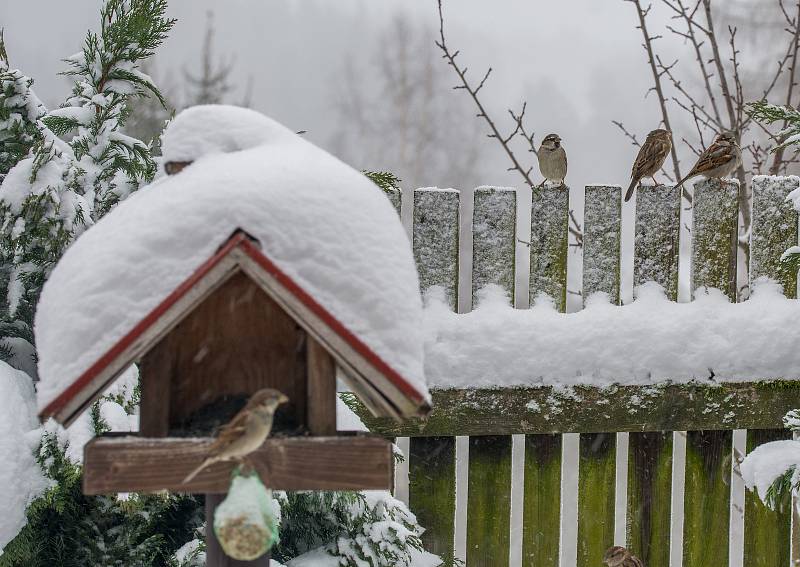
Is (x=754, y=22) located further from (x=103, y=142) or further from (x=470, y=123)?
(x=103, y=142)

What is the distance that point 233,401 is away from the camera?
1742mm

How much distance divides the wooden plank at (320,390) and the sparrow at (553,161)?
7.65 feet

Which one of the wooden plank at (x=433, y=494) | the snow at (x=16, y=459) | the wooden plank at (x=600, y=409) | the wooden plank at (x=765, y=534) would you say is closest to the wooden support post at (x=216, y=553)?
the snow at (x=16, y=459)

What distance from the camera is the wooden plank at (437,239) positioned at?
11.2 ft

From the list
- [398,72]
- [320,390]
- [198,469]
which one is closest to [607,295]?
[320,390]

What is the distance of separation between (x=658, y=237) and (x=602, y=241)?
23cm

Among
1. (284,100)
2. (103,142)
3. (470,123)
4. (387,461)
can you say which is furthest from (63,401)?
(284,100)

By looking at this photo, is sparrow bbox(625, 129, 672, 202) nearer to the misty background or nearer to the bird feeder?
the bird feeder

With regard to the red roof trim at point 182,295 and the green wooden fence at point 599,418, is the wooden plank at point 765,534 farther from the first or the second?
the red roof trim at point 182,295

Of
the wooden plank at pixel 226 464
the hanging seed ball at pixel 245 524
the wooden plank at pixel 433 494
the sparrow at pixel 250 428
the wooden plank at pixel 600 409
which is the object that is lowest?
the wooden plank at pixel 433 494

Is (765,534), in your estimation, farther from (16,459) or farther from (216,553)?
(16,459)

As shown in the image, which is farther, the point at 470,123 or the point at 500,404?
the point at 470,123

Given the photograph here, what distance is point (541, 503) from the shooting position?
349 cm

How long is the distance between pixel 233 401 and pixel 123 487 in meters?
0.26
